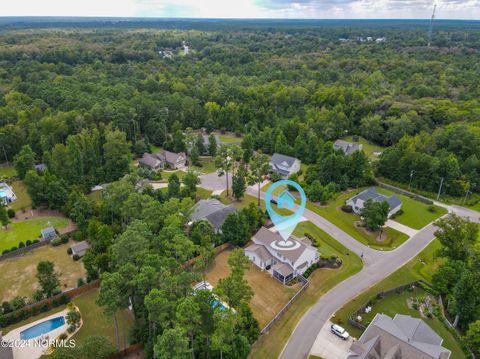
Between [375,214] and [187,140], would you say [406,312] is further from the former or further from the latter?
[187,140]

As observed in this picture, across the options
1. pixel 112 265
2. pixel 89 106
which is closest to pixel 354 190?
pixel 112 265

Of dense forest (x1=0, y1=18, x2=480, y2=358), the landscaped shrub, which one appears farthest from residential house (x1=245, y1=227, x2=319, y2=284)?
the landscaped shrub

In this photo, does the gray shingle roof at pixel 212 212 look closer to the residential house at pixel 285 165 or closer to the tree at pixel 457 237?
the residential house at pixel 285 165

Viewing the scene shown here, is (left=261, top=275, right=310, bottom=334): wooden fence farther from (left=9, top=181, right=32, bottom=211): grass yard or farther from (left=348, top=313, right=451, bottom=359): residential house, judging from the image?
(left=9, top=181, right=32, bottom=211): grass yard

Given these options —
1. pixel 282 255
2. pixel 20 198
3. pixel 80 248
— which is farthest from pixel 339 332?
pixel 20 198

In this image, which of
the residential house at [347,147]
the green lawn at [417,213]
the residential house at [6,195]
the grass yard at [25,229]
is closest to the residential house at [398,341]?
the green lawn at [417,213]

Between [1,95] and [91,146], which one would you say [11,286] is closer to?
[91,146]
